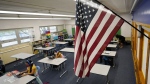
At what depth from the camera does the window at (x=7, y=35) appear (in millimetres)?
7752

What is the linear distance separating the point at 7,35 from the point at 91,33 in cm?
859

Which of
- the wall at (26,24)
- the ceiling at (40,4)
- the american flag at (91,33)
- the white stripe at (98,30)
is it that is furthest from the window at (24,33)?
the white stripe at (98,30)

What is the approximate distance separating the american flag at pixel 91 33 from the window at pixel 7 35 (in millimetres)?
8153

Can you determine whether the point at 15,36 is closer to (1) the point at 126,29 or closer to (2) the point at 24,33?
(2) the point at 24,33

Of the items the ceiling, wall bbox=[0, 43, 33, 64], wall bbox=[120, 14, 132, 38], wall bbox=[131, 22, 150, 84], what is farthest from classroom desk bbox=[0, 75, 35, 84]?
wall bbox=[120, 14, 132, 38]

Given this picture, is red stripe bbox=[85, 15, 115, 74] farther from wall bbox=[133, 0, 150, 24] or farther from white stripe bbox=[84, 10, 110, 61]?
wall bbox=[133, 0, 150, 24]

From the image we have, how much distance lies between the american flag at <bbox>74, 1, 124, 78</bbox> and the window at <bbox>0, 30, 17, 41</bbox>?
26.7 feet

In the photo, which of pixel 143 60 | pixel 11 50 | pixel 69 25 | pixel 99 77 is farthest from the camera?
pixel 69 25

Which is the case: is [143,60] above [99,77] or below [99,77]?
above

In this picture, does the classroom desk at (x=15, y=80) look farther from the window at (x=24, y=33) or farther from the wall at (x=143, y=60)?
the window at (x=24, y=33)

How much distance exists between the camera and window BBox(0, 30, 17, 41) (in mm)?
7752

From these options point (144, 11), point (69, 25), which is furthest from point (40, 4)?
point (69, 25)

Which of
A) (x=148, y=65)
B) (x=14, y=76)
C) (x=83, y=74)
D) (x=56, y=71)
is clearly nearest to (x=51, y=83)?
(x=56, y=71)

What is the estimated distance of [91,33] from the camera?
1.65 meters
